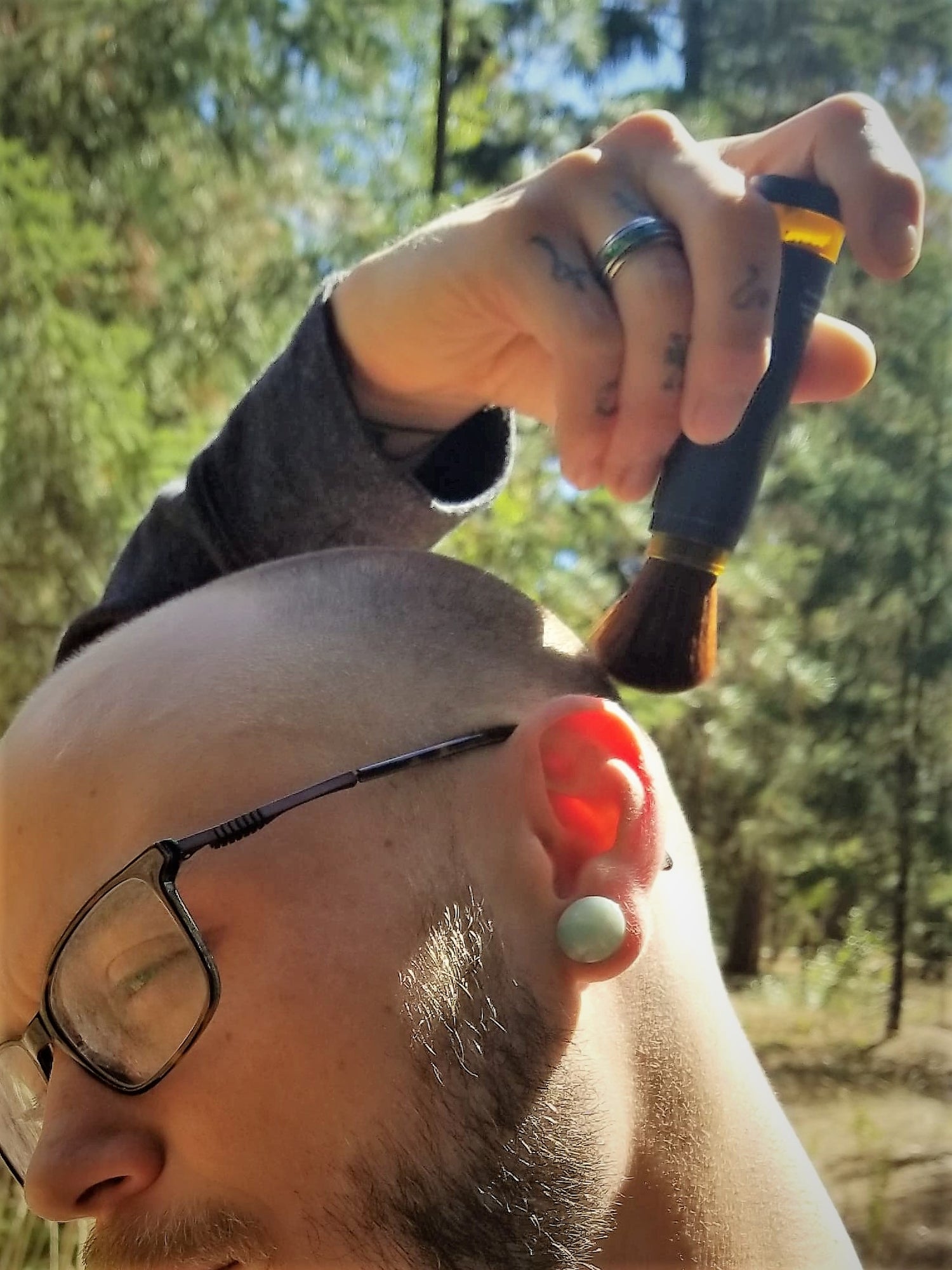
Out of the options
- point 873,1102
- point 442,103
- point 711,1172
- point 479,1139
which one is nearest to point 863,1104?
point 873,1102

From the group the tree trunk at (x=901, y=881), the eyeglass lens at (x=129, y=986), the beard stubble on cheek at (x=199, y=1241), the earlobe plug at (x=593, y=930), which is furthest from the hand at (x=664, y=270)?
the tree trunk at (x=901, y=881)

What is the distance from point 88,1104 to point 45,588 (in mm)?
1118

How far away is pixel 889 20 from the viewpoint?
→ 1178 mm

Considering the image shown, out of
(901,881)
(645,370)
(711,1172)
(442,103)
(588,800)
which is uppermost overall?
(442,103)

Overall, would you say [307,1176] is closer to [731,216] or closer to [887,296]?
[731,216]

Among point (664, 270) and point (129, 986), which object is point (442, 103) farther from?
point (129, 986)

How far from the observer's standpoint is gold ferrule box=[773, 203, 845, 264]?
57 centimetres

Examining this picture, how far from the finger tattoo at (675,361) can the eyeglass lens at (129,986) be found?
43 centimetres

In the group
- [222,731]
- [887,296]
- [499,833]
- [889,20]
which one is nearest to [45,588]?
[222,731]

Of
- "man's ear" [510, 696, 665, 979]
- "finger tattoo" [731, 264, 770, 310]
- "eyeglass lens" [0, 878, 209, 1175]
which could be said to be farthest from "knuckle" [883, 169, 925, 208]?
"eyeglass lens" [0, 878, 209, 1175]

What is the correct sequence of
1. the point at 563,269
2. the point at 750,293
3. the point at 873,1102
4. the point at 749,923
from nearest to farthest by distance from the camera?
the point at 750,293, the point at 563,269, the point at 873,1102, the point at 749,923

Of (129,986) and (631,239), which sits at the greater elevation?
(631,239)

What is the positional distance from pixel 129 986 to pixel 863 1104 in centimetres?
149

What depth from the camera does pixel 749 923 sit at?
178 cm
